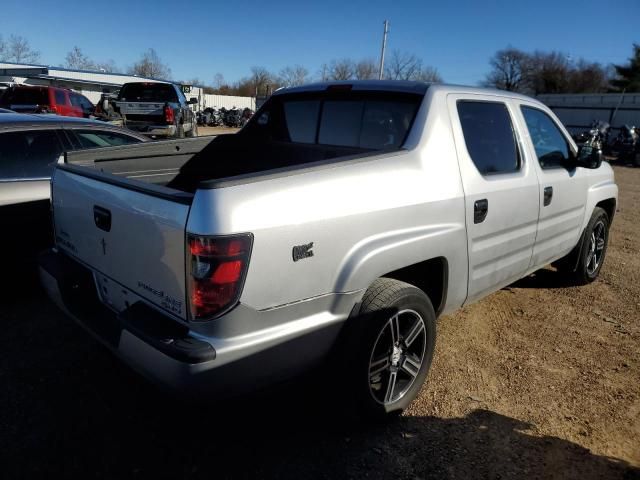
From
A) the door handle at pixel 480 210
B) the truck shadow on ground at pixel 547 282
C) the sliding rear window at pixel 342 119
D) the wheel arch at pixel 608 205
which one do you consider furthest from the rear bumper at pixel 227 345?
the wheel arch at pixel 608 205

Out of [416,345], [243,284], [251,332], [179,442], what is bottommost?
[179,442]

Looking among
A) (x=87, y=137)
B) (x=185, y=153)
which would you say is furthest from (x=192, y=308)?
(x=87, y=137)

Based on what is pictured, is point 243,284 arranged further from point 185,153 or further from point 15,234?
point 15,234

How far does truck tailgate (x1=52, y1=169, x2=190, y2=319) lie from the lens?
2051mm

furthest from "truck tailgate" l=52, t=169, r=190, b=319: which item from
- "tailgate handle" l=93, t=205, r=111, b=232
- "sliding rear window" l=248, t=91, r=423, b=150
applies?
"sliding rear window" l=248, t=91, r=423, b=150

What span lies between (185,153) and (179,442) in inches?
83.8

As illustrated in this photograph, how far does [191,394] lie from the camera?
2.01 meters

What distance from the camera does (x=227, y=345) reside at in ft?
6.57

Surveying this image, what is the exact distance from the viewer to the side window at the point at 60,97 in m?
13.8

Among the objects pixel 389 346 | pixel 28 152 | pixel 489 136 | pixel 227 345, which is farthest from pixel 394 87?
pixel 28 152

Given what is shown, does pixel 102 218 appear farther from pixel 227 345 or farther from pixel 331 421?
pixel 331 421

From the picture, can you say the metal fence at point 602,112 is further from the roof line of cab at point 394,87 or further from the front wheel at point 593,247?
the roof line of cab at point 394,87

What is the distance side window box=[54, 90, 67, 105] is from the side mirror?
13.9 meters

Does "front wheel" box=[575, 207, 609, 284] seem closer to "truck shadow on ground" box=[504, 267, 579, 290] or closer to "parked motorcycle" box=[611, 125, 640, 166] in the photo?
"truck shadow on ground" box=[504, 267, 579, 290]
